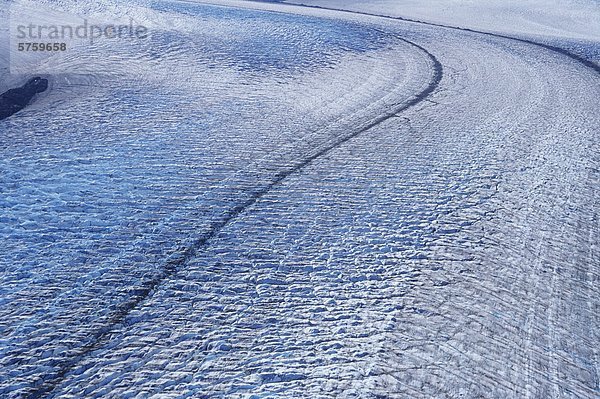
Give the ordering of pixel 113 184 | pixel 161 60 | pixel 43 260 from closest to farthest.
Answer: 1. pixel 43 260
2. pixel 113 184
3. pixel 161 60

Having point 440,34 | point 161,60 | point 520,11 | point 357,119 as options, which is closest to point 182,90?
point 161,60

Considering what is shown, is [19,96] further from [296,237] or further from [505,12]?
[505,12]

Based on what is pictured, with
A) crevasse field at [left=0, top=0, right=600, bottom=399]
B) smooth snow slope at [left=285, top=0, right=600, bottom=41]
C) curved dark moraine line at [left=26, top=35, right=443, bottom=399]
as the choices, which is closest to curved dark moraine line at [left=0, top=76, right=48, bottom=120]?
crevasse field at [left=0, top=0, right=600, bottom=399]

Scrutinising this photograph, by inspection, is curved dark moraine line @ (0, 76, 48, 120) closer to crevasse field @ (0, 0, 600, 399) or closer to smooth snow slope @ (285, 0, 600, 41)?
crevasse field @ (0, 0, 600, 399)

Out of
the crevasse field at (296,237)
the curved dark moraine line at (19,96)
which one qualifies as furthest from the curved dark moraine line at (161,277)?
the curved dark moraine line at (19,96)

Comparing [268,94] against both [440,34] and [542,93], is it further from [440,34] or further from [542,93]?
[440,34]

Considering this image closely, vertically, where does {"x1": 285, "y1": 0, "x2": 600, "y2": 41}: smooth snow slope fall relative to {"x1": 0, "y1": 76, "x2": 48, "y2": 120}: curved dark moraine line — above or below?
above

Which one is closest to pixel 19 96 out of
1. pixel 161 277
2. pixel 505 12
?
pixel 161 277
